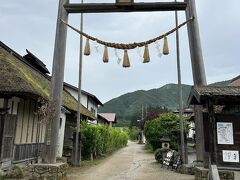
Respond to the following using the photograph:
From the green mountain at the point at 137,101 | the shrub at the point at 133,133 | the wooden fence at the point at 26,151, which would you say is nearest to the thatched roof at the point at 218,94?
the wooden fence at the point at 26,151

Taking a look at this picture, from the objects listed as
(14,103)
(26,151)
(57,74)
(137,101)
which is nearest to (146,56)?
(57,74)

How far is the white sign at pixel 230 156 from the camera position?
827cm

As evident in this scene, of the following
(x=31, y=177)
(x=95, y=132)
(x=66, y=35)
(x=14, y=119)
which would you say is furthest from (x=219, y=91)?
(x=95, y=132)

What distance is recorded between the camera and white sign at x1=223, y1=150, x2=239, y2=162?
8.27 m

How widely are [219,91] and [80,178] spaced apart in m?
7.29

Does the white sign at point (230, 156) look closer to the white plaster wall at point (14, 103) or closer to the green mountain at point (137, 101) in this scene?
Answer: the white plaster wall at point (14, 103)

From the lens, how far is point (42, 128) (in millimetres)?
16375

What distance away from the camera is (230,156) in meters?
8.30

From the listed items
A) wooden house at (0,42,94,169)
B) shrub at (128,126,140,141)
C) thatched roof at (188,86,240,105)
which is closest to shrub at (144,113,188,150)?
wooden house at (0,42,94,169)

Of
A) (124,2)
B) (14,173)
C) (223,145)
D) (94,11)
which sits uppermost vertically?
(124,2)

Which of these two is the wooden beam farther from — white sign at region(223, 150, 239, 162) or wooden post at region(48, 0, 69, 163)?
white sign at region(223, 150, 239, 162)

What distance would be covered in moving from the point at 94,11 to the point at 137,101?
119462 millimetres

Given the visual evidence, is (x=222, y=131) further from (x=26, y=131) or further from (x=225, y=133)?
(x=26, y=131)

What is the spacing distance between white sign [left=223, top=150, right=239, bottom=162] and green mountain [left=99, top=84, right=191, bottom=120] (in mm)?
110677
